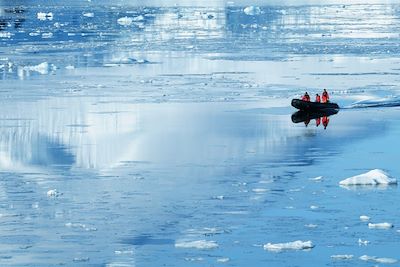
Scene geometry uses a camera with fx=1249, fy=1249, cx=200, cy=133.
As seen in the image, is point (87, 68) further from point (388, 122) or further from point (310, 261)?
point (310, 261)

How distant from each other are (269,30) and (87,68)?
2069cm

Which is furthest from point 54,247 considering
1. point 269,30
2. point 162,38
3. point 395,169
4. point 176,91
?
point 269,30

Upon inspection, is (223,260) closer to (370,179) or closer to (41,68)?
(370,179)

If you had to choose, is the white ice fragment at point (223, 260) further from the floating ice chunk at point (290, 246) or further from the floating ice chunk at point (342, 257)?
the floating ice chunk at point (342, 257)

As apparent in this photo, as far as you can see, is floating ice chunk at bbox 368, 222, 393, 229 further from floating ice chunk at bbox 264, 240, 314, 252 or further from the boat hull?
the boat hull

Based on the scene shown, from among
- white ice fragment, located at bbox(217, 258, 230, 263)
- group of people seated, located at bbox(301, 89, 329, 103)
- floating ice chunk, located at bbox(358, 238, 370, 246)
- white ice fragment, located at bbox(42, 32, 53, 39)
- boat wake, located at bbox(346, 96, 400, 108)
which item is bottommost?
white ice fragment, located at bbox(217, 258, 230, 263)

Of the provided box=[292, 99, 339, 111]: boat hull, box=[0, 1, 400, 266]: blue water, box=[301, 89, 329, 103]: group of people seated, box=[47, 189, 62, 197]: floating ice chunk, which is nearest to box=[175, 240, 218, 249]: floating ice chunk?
box=[0, 1, 400, 266]: blue water

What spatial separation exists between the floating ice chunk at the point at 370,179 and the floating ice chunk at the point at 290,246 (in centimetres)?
370

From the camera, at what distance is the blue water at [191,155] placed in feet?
43.9

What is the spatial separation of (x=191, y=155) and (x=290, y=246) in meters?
6.75

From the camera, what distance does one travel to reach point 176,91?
29172mm

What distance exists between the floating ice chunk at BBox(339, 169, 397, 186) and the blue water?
0.85 ft

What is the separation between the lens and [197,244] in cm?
1316

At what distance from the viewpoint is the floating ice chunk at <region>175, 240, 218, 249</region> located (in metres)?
13.1
